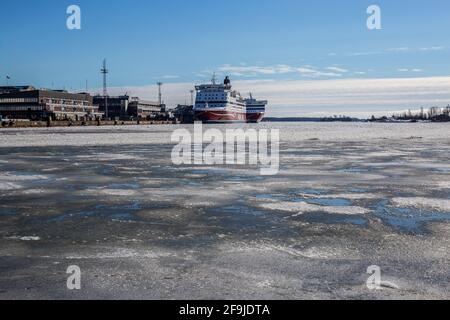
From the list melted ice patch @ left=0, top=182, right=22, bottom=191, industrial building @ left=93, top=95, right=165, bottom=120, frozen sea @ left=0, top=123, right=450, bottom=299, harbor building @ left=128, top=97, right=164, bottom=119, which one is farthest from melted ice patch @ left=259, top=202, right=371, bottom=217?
industrial building @ left=93, top=95, right=165, bottom=120

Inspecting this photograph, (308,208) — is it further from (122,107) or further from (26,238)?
(122,107)

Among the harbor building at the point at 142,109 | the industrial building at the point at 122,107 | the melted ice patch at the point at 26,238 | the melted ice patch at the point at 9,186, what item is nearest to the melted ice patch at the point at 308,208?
the melted ice patch at the point at 26,238

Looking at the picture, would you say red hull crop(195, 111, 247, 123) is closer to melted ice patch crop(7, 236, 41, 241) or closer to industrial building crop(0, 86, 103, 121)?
industrial building crop(0, 86, 103, 121)

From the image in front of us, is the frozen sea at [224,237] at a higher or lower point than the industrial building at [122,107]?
lower

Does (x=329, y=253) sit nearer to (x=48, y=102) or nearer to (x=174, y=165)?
(x=174, y=165)

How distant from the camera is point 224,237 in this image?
555 cm

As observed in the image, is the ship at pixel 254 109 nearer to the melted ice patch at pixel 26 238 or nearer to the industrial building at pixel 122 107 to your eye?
the industrial building at pixel 122 107

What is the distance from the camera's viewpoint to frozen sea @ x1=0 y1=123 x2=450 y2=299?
154 inches

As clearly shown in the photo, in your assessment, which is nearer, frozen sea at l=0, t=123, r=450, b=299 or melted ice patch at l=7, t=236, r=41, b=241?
frozen sea at l=0, t=123, r=450, b=299

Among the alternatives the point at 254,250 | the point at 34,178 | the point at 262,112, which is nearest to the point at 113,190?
the point at 34,178

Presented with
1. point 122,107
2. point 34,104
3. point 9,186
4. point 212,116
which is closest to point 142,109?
point 122,107

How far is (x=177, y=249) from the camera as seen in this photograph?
5.05 meters

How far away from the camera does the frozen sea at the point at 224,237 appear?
391cm

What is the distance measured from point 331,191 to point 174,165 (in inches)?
242
